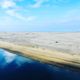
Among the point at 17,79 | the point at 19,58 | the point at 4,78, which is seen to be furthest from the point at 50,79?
the point at 19,58

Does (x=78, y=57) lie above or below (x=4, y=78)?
above

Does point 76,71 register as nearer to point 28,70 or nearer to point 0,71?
point 28,70

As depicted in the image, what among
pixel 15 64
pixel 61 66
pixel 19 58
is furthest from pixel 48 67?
pixel 19 58

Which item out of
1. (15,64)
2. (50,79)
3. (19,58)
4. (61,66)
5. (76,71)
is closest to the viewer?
(50,79)

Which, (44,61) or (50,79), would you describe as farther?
(44,61)

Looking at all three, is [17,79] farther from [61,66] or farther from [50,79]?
[61,66]

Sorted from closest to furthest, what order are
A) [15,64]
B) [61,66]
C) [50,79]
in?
[50,79]
[61,66]
[15,64]
